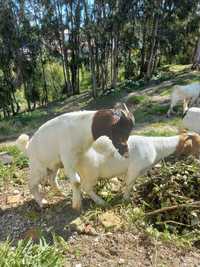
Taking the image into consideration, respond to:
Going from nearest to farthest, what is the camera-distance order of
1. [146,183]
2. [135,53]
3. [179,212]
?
[179,212]
[146,183]
[135,53]

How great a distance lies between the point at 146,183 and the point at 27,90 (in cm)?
1887

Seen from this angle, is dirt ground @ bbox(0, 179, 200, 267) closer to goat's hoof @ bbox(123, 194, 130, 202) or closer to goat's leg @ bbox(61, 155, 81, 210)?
goat's leg @ bbox(61, 155, 81, 210)

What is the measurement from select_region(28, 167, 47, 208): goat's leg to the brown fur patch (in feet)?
2.84

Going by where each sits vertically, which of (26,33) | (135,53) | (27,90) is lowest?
(27,90)

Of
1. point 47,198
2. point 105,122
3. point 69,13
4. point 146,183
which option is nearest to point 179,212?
point 146,183

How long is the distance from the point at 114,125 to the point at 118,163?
0.70 m

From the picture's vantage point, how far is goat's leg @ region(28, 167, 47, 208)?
4.07m

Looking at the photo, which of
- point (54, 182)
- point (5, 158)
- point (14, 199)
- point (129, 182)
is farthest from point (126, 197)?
point (5, 158)

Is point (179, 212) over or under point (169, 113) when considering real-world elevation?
over

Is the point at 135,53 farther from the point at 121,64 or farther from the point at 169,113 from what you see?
the point at 169,113

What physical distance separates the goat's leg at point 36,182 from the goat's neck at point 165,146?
1.18 metres

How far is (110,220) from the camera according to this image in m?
3.83

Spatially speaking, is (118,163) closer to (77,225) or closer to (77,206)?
(77,206)

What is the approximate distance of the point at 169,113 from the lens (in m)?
10.1
